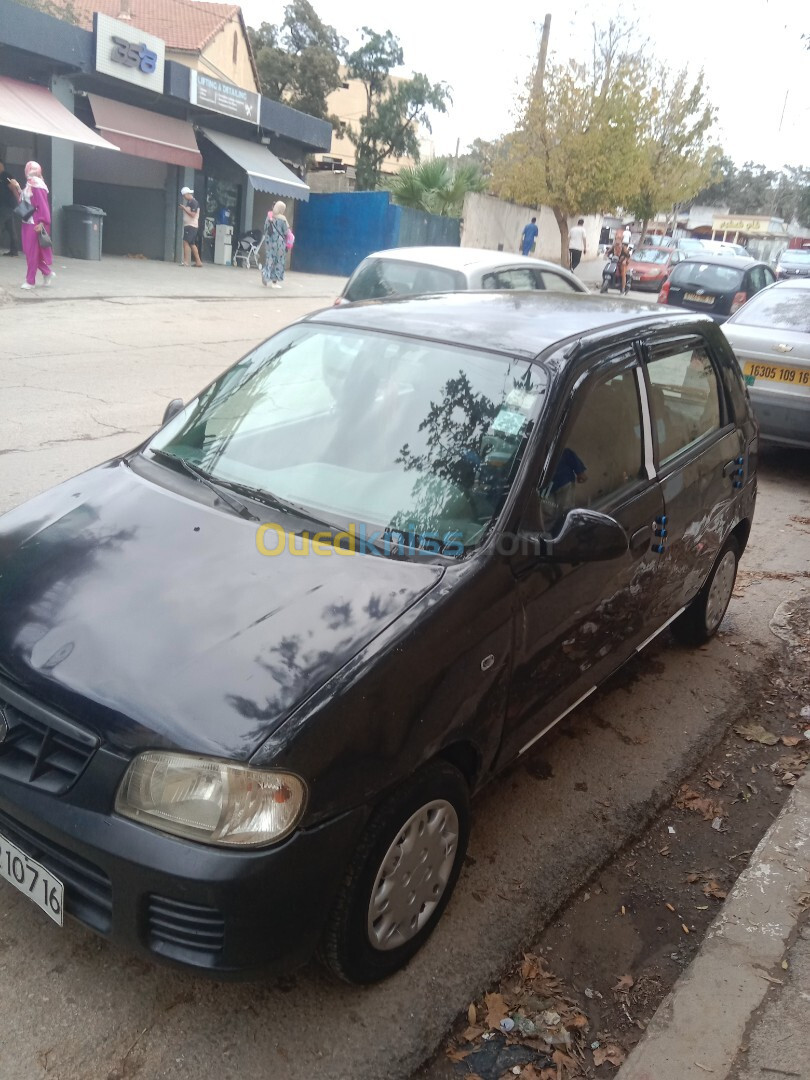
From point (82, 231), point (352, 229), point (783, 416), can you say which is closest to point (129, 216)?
point (82, 231)

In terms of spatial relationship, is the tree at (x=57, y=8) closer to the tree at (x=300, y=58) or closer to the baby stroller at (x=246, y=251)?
the tree at (x=300, y=58)

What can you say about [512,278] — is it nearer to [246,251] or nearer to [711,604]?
[711,604]

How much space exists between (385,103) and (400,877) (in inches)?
1611

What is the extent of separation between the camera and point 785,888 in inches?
122

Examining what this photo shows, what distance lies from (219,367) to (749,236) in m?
68.5

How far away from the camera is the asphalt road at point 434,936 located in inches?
90.5

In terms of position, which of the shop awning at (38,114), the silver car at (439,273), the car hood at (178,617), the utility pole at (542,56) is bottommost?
the car hood at (178,617)

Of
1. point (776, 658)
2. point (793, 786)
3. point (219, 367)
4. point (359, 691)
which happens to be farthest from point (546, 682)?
point (219, 367)

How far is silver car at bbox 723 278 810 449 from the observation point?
789 centimetres

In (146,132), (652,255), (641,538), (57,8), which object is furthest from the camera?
(652,255)

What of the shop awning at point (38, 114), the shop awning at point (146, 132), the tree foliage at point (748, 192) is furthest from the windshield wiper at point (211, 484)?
the tree foliage at point (748, 192)

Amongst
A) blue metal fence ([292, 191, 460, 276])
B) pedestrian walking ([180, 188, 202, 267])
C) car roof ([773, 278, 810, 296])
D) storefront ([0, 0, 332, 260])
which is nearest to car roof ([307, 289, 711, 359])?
car roof ([773, 278, 810, 296])

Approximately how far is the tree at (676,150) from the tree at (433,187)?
6.15 meters

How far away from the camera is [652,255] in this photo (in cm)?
3297
